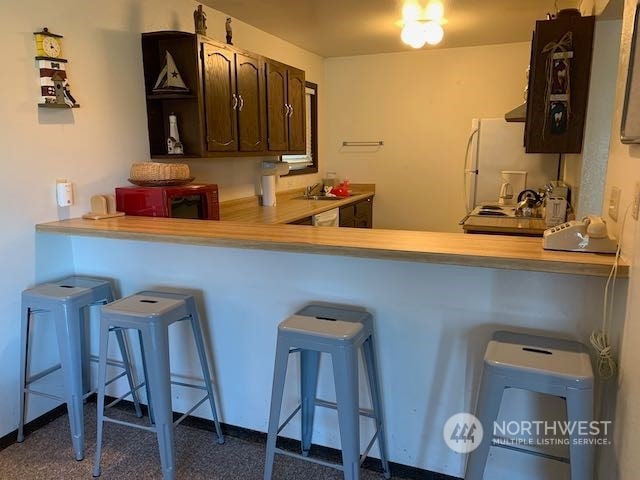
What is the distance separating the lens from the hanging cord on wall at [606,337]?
140 cm

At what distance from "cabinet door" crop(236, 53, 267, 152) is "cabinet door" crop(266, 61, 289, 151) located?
A: 9cm

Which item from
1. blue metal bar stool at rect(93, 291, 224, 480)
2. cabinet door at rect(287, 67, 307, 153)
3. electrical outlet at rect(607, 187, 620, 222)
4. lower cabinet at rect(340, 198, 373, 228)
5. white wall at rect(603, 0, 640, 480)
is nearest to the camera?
white wall at rect(603, 0, 640, 480)

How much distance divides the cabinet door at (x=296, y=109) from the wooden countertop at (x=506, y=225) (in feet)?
5.20

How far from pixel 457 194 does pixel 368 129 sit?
3.88ft

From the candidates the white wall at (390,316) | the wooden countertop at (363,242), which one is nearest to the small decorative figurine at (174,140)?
the wooden countertop at (363,242)

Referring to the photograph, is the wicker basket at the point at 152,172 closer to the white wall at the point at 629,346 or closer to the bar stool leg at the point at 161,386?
the bar stool leg at the point at 161,386

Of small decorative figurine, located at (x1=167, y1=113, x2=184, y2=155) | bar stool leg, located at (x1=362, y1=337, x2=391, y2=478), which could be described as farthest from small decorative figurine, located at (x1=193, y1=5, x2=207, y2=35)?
bar stool leg, located at (x1=362, y1=337, x2=391, y2=478)

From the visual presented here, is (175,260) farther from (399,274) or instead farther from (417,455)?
(417,455)

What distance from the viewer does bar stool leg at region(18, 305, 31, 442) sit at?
78.7 inches

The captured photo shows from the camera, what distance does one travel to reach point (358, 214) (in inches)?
182

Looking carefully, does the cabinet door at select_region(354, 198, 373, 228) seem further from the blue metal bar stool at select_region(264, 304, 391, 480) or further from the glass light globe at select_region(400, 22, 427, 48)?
the blue metal bar stool at select_region(264, 304, 391, 480)

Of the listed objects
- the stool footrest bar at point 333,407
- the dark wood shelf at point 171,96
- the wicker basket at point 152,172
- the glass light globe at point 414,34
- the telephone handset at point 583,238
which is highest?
the glass light globe at point 414,34

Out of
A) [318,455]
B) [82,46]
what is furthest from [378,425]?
[82,46]

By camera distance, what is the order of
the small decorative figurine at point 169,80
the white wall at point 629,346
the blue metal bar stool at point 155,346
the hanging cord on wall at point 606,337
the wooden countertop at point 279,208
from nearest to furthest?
the white wall at point 629,346 < the hanging cord on wall at point 606,337 < the blue metal bar stool at point 155,346 < the small decorative figurine at point 169,80 < the wooden countertop at point 279,208
